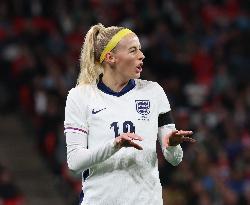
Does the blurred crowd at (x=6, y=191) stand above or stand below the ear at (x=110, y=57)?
below

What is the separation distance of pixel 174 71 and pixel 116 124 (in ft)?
28.5

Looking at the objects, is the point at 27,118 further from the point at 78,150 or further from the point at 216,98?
the point at 78,150

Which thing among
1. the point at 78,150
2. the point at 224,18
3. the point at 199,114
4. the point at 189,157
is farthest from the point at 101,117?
the point at 224,18

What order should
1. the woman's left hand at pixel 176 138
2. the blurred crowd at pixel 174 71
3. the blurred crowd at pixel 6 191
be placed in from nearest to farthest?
the woman's left hand at pixel 176 138
the blurred crowd at pixel 6 191
the blurred crowd at pixel 174 71

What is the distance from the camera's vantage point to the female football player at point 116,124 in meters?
4.35

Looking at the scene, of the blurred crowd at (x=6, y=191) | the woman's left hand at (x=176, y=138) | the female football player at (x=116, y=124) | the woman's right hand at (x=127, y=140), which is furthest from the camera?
the blurred crowd at (x=6, y=191)

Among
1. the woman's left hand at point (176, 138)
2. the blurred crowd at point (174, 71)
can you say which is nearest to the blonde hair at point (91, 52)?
the woman's left hand at point (176, 138)

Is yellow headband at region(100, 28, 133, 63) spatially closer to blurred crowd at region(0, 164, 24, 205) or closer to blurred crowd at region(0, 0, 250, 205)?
blurred crowd at region(0, 0, 250, 205)

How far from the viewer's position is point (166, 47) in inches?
535

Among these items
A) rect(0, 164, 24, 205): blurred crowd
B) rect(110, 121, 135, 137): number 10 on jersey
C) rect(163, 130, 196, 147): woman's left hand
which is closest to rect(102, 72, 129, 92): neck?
rect(110, 121, 135, 137): number 10 on jersey

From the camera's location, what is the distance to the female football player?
4.35m

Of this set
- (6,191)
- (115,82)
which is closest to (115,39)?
(115,82)

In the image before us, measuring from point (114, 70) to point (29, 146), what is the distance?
318 inches

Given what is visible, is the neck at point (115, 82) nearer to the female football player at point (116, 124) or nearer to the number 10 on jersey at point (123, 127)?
the female football player at point (116, 124)
